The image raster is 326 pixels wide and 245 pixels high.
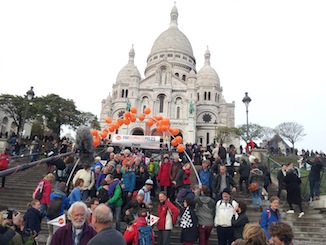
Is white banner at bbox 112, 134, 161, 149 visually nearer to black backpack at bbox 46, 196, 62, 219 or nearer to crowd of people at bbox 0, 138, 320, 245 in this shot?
crowd of people at bbox 0, 138, 320, 245

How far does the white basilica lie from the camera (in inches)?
1709

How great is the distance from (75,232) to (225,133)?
1606 inches

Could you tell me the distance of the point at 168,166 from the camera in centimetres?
866

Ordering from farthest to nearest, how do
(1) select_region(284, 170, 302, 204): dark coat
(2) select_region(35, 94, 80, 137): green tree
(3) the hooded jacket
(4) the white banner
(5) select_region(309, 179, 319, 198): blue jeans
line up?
(2) select_region(35, 94, 80, 137): green tree < (4) the white banner < (5) select_region(309, 179, 319, 198): blue jeans < (1) select_region(284, 170, 302, 204): dark coat < (3) the hooded jacket

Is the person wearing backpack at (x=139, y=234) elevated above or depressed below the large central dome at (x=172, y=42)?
below

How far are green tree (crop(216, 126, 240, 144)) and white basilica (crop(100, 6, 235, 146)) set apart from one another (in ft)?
7.37

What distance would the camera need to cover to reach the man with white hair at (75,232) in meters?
2.97

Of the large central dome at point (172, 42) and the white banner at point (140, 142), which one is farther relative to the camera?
the large central dome at point (172, 42)

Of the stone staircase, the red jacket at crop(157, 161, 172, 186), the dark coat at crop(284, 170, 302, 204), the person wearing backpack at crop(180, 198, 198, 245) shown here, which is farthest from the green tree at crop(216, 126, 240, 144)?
the person wearing backpack at crop(180, 198, 198, 245)

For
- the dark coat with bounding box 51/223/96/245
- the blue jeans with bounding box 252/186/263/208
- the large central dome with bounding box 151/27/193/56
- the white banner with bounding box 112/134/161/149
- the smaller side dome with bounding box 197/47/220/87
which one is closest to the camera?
the dark coat with bounding box 51/223/96/245

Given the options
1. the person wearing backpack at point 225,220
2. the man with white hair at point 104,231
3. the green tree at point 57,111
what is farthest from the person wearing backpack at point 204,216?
the green tree at point 57,111

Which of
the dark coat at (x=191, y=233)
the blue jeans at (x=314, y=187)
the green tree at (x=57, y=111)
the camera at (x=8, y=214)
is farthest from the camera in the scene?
the green tree at (x=57, y=111)

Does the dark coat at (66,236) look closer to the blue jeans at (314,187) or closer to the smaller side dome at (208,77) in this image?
the blue jeans at (314,187)

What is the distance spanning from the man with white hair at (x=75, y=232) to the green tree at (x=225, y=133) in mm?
39402
